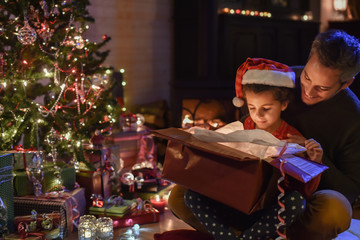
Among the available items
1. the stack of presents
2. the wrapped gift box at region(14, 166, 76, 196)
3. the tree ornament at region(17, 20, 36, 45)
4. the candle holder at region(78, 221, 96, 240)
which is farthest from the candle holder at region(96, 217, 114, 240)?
the tree ornament at region(17, 20, 36, 45)

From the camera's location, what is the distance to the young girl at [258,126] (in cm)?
183

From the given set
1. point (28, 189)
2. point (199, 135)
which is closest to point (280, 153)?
point (199, 135)

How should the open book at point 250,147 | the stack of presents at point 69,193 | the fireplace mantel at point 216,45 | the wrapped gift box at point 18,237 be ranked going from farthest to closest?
the fireplace mantel at point 216,45 → the stack of presents at point 69,193 → the wrapped gift box at point 18,237 → the open book at point 250,147

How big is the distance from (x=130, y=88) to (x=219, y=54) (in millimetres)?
929

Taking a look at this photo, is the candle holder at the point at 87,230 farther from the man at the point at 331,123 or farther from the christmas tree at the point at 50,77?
the man at the point at 331,123

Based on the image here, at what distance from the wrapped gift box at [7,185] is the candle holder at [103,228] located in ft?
1.53

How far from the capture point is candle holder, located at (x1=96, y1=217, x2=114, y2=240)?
236cm

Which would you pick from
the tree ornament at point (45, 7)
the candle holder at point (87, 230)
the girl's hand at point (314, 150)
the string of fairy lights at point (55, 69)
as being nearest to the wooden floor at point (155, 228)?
the candle holder at point (87, 230)

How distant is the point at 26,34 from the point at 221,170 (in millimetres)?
1400

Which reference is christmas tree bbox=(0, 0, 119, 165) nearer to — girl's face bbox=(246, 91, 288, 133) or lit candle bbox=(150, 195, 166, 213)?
lit candle bbox=(150, 195, 166, 213)

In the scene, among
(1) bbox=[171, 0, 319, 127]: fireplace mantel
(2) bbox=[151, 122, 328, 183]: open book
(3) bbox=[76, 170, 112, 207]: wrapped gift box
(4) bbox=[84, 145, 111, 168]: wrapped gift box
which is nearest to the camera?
(2) bbox=[151, 122, 328, 183]: open book

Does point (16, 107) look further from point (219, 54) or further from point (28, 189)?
point (219, 54)

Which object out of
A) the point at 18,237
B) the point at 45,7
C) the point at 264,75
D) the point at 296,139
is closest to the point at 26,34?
the point at 45,7

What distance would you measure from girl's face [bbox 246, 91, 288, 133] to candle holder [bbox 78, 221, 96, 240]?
1.01m
